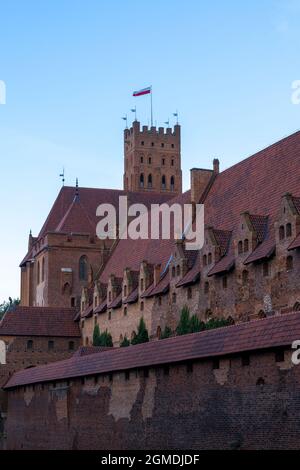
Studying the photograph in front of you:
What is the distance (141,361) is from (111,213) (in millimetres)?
44893

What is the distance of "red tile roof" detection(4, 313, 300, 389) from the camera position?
2784 centimetres

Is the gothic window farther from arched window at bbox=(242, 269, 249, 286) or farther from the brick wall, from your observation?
the brick wall

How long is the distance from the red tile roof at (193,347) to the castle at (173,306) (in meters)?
0.06

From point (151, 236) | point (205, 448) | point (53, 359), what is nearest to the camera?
point (205, 448)

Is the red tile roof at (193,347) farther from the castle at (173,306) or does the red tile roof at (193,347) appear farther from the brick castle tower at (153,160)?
the brick castle tower at (153,160)

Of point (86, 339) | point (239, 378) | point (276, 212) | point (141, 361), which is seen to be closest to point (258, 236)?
point (276, 212)

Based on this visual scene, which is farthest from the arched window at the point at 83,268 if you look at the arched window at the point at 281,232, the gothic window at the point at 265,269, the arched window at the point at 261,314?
the arched window at the point at 281,232

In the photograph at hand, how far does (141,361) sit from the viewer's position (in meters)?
36.7

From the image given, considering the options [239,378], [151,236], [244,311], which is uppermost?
[151,236]

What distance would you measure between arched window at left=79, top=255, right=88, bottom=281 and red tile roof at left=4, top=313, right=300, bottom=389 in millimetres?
27463

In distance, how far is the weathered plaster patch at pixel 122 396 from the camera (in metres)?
37.3

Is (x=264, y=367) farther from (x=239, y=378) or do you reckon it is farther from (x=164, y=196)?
(x=164, y=196)

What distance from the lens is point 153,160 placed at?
338ft

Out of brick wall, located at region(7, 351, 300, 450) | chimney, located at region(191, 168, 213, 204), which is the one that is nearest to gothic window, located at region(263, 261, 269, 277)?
brick wall, located at region(7, 351, 300, 450)
